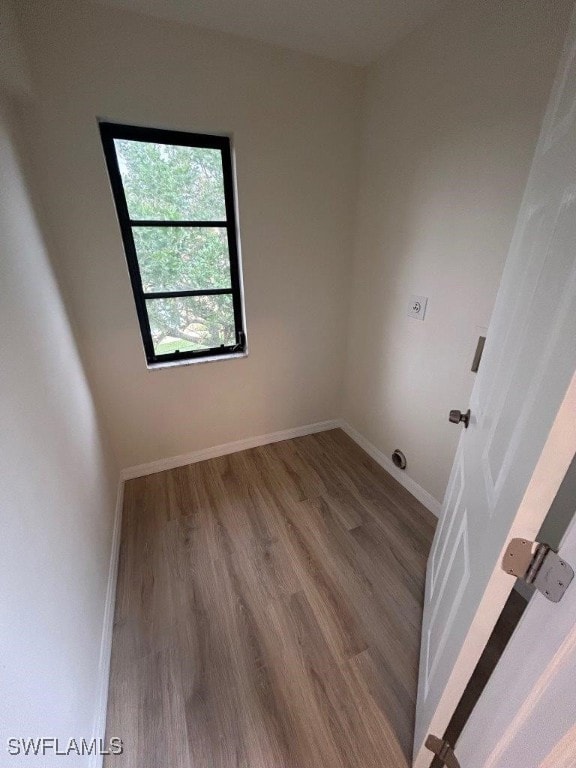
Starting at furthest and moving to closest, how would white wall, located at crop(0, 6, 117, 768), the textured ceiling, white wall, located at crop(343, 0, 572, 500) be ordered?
the textured ceiling, white wall, located at crop(343, 0, 572, 500), white wall, located at crop(0, 6, 117, 768)

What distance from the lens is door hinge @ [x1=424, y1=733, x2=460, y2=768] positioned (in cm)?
76

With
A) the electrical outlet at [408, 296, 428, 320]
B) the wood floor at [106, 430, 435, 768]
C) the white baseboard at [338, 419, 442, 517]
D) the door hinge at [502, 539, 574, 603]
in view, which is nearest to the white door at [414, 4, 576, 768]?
the door hinge at [502, 539, 574, 603]

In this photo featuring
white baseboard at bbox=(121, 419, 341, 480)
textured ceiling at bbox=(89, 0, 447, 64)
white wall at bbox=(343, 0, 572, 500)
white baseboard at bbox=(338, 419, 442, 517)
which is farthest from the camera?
white baseboard at bbox=(121, 419, 341, 480)

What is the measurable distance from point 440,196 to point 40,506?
6.68 feet

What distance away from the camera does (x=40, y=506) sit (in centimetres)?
87

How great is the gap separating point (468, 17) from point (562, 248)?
142 centimetres

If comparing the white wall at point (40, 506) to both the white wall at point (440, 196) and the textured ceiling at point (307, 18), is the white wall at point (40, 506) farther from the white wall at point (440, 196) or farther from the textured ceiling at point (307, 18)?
the white wall at point (440, 196)

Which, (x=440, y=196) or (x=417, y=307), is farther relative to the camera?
(x=417, y=307)

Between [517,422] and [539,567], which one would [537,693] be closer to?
[539,567]

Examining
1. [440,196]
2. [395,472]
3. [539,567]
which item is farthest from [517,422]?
[395,472]

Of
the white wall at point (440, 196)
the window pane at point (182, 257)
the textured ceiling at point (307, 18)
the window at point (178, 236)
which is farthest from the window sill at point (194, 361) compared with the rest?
the textured ceiling at point (307, 18)

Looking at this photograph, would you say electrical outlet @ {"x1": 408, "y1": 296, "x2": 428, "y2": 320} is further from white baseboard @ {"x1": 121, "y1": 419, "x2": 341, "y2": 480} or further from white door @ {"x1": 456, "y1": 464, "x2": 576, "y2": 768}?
white door @ {"x1": 456, "y1": 464, "x2": 576, "y2": 768}

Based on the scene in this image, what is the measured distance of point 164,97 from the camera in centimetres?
146

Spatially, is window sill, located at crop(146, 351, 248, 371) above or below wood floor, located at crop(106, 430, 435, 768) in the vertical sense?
above
